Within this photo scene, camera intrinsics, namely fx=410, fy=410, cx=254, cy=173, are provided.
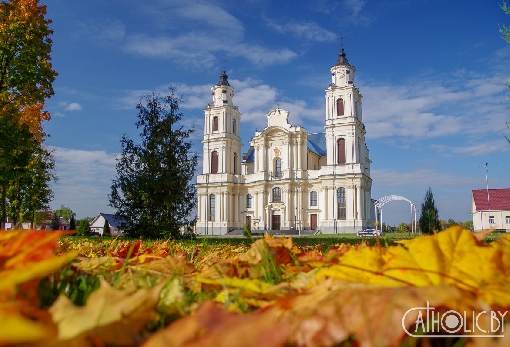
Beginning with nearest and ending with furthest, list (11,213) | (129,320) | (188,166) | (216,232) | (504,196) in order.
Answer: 1. (129,320)
2. (188,166)
3. (11,213)
4. (216,232)
5. (504,196)

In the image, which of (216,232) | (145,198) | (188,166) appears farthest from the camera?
(216,232)

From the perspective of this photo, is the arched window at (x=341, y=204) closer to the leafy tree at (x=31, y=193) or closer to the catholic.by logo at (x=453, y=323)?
the leafy tree at (x=31, y=193)

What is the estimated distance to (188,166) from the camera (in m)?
16.9

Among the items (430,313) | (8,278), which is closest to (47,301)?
(8,278)

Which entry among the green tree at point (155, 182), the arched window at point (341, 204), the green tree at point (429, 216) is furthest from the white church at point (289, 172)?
the green tree at point (155, 182)

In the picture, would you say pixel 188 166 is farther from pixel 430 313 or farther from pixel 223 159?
pixel 223 159

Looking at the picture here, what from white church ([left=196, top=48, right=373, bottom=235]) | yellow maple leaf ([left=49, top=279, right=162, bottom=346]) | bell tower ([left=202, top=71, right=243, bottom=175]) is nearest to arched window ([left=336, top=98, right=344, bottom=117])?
white church ([left=196, top=48, right=373, bottom=235])

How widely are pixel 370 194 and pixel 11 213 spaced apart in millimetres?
32532

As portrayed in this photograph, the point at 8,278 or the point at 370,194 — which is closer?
the point at 8,278

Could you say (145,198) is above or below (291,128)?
below

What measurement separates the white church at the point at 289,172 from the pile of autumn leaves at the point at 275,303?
1515 inches

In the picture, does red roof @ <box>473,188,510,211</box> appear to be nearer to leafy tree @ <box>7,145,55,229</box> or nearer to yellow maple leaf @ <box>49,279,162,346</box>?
leafy tree @ <box>7,145,55,229</box>

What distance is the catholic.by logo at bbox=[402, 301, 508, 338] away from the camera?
56 cm

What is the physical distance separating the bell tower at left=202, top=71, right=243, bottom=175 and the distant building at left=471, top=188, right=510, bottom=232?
96.8ft
